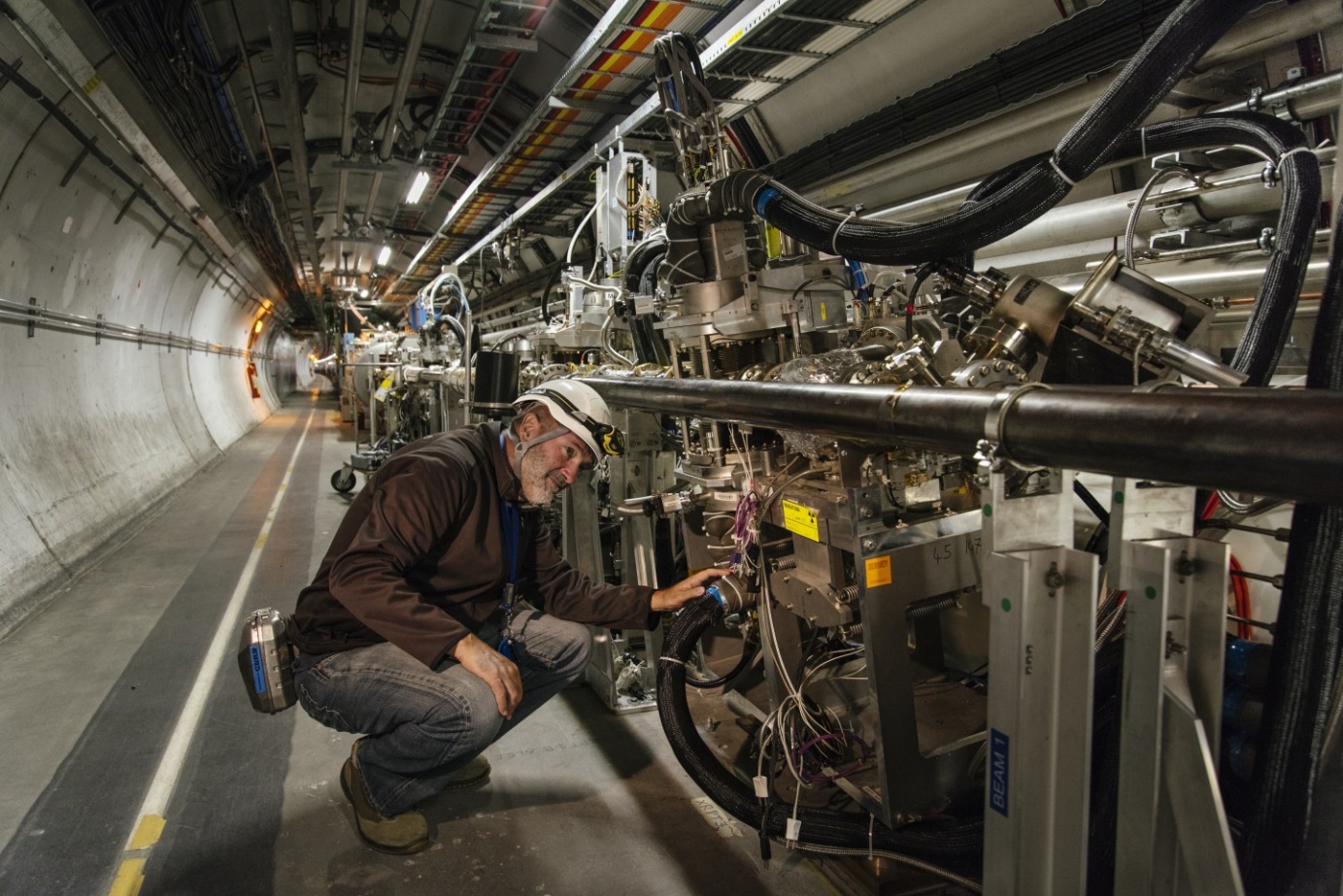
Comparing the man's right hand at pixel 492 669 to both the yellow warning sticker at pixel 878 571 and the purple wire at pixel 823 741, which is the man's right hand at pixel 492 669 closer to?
the purple wire at pixel 823 741

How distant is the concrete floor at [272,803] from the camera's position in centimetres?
199

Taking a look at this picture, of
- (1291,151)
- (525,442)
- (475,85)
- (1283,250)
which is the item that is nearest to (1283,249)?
(1283,250)

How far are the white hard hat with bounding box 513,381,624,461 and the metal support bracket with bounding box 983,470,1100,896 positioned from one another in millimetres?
1286

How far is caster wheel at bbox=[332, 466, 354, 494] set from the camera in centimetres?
730

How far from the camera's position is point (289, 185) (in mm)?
10078

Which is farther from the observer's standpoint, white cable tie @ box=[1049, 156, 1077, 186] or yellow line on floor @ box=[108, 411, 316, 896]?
yellow line on floor @ box=[108, 411, 316, 896]

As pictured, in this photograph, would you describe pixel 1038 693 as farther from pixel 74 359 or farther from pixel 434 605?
pixel 74 359

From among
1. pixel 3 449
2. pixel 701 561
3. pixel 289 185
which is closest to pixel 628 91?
pixel 701 561

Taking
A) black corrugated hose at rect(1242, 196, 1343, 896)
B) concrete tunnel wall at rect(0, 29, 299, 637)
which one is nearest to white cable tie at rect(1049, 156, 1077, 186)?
black corrugated hose at rect(1242, 196, 1343, 896)

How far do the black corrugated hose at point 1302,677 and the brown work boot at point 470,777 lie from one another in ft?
6.48

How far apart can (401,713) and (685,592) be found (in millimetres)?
821

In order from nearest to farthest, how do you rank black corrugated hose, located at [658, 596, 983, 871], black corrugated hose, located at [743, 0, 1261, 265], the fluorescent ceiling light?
black corrugated hose, located at [743, 0, 1261, 265]
black corrugated hose, located at [658, 596, 983, 871]
the fluorescent ceiling light

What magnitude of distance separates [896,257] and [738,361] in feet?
2.14

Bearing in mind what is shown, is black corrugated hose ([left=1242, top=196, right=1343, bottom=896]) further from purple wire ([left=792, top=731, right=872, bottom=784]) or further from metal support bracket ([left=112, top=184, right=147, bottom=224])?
metal support bracket ([left=112, top=184, right=147, bottom=224])
